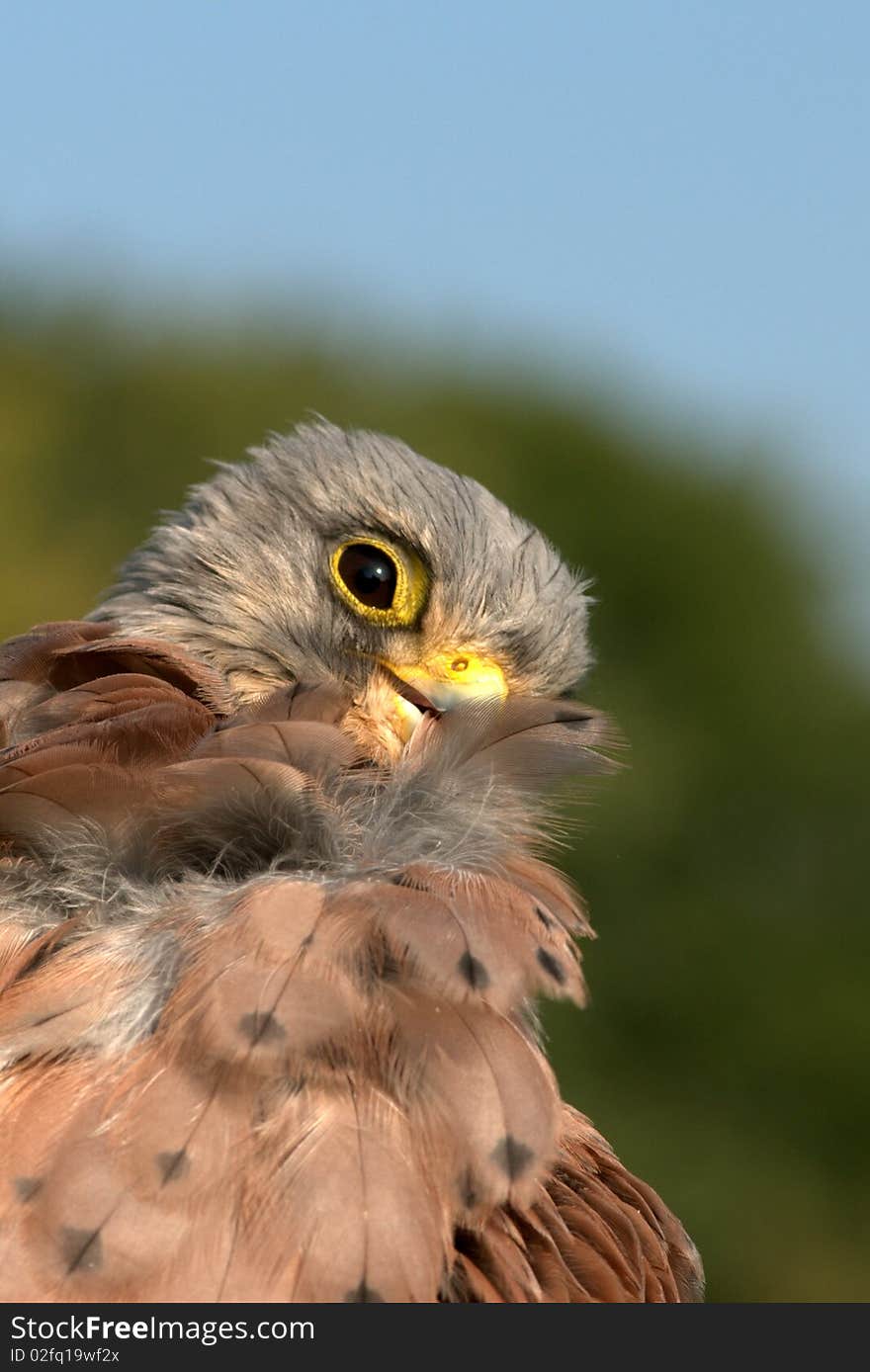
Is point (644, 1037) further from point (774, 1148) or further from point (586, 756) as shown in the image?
point (586, 756)

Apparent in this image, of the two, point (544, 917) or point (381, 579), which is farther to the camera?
point (381, 579)

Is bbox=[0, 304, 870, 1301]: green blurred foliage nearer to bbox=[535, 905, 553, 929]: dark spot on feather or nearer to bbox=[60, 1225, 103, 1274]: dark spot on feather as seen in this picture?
bbox=[535, 905, 553, 929]: dark spot on feather

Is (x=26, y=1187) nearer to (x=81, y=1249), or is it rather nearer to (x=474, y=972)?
(x=81, y=1249)

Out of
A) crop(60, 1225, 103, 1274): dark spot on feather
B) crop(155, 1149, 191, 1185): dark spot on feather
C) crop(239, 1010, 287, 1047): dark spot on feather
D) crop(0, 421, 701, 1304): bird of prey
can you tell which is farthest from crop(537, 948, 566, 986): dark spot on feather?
crop(60, 1225, 103, 1274): dark spot on feather

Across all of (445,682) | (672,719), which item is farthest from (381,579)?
(672,719)

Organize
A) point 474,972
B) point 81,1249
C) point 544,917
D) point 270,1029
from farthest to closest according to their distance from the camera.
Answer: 1. point 544,917
2. point 474,972
3. point 270,1029
4. point 81,1249
